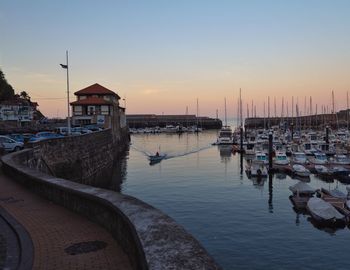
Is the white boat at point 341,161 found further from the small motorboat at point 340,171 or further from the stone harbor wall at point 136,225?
the stone harbor wall at point 136,225

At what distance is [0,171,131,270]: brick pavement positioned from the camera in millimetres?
7613

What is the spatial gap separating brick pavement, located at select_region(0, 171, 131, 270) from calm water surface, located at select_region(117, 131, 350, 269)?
11355 mm

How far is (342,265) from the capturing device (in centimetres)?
2084

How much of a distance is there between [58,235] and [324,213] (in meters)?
23.5

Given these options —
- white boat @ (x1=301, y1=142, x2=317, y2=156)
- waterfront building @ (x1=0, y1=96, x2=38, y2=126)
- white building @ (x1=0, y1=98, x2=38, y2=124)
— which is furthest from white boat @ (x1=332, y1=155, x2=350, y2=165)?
white building @ (x1=0, y1=98, x2=38, y2=124)

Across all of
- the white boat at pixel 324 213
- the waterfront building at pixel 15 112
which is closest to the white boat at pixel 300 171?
the white boat at pixel 324 213

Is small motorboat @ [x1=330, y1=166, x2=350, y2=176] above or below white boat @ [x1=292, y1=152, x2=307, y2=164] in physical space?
below

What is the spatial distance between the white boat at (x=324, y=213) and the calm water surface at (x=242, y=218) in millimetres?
808

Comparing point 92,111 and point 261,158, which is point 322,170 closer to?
point 261,158

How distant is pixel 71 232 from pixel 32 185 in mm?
6827

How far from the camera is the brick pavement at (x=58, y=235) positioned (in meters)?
7.61

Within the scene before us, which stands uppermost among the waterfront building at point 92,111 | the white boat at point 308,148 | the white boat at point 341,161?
the waterfront building at point 92,111

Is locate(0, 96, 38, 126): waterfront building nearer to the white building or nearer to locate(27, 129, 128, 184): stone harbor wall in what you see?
the white building

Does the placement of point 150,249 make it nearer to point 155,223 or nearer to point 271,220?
point 155,223
